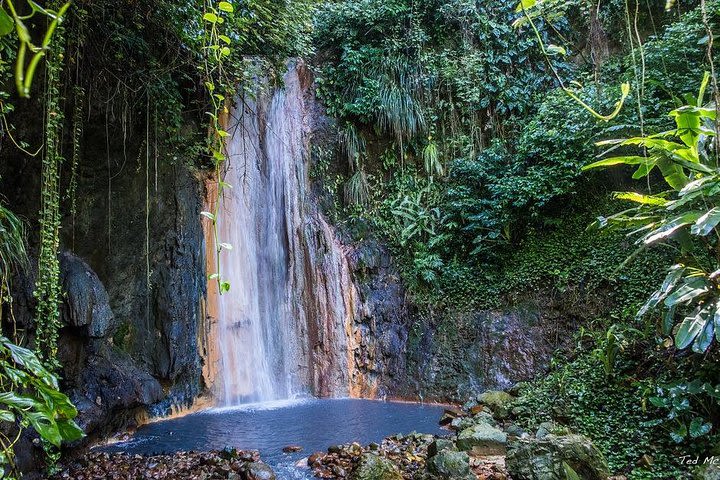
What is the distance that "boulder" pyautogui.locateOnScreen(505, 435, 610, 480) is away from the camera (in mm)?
3648

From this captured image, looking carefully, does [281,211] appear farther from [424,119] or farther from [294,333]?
[424,119]

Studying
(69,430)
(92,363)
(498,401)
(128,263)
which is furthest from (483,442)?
(128,263)

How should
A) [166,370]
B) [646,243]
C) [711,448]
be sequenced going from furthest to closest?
1. [166,370]
2. [646,243]
3. [711,448]

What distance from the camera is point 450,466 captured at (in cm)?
385

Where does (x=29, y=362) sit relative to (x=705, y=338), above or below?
above

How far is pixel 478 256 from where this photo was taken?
8406 mm

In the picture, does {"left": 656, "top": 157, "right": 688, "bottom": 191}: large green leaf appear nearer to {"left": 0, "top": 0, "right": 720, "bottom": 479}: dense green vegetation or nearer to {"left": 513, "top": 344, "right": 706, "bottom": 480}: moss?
{"left": 0, "top": 0, "right": 720, "bottom": 479}: dense green vegetation

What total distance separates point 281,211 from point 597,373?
19.3 feet

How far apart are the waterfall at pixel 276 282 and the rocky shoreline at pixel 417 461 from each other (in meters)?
2.96

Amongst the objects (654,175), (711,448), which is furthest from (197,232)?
(654,175)

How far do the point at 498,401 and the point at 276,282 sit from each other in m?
4.38

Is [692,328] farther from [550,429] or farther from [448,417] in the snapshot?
[448,417]

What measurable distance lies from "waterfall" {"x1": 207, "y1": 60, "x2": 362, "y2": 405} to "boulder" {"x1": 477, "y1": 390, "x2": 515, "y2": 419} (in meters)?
2.59

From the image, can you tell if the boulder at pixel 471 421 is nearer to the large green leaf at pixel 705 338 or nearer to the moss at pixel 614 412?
the moss at pixel 614 412
